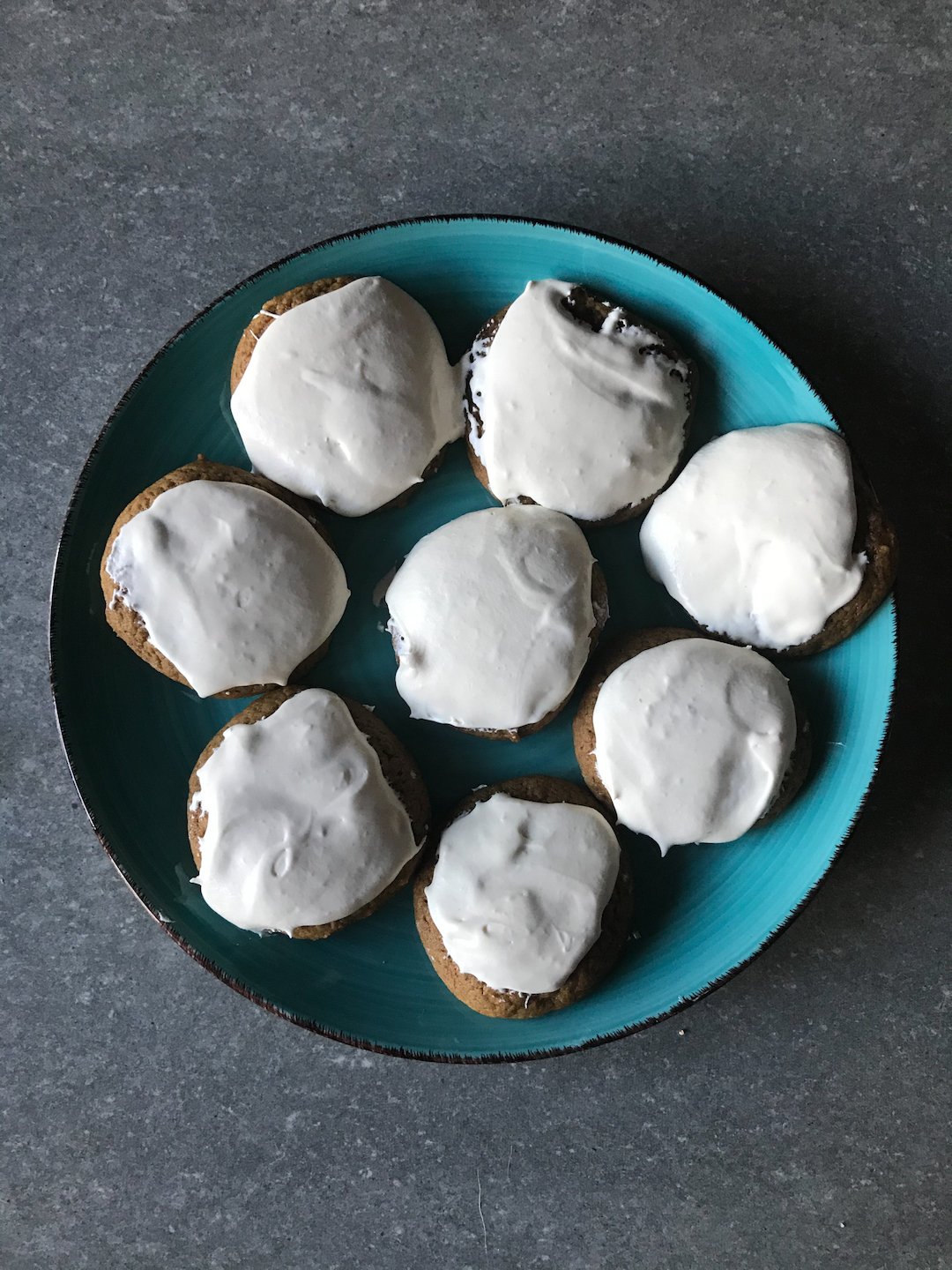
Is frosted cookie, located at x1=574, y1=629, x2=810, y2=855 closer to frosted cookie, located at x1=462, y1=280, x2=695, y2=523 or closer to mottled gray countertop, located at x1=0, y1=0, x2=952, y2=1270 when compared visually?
frosted cookie, located at x1=462, y1=280, x2=695, y2=523

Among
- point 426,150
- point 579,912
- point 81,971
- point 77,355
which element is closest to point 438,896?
point 579,912

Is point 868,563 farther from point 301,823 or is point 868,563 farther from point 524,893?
point 301,823

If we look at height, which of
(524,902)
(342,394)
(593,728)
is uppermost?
(342,394)

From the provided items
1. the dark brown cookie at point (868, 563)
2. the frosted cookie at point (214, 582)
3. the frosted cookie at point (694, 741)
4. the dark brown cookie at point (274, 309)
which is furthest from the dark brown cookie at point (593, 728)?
the dark brown cookie at point (274, 309)

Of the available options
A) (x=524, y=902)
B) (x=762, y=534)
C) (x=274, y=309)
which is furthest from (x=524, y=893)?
(x=274, y=309)

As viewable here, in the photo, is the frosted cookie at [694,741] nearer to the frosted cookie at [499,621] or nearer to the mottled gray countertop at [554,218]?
the frosted cookie at [499,621]

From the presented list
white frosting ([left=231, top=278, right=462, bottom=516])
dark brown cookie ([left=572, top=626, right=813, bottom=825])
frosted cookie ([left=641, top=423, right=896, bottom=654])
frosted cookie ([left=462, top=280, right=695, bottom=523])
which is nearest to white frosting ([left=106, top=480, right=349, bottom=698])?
white frosting ([left=231, top=278, right=462, bottom=516])

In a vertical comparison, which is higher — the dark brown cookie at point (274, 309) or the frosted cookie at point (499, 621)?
the dark brown cookie at point (274, 309)
